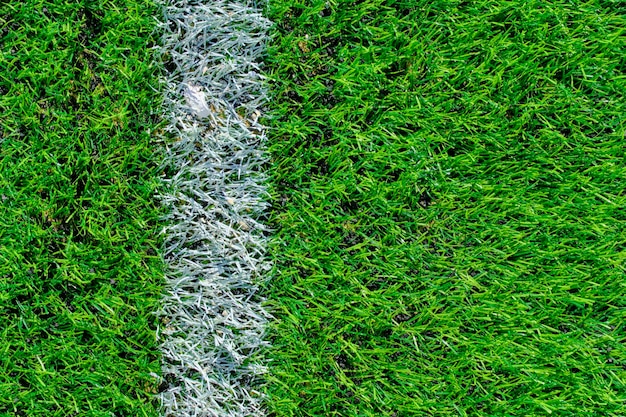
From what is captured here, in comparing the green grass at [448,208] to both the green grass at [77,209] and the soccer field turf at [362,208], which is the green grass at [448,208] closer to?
the soccer field turf at [362,208]

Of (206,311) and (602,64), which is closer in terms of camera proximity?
(206,311)

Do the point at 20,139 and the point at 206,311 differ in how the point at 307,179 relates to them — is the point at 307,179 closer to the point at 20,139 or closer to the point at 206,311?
the point at 206,311

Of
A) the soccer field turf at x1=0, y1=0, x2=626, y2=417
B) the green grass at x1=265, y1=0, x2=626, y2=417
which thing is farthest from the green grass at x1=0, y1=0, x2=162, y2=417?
the green grass at x1=265, y1=0, x2=626, y2=417

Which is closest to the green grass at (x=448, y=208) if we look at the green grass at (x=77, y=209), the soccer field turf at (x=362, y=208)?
the soccer field turf at (x=362, y=208)

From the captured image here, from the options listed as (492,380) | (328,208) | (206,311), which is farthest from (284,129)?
(492,380)

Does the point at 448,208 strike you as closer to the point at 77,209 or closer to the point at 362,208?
the point at 362,208

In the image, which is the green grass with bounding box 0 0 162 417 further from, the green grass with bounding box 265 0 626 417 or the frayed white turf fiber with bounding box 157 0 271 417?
the green grass with bounding box 265 0 626 417
